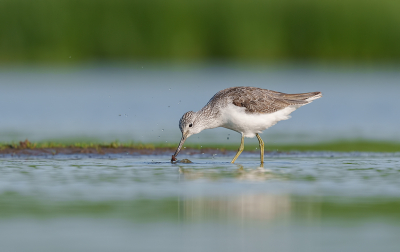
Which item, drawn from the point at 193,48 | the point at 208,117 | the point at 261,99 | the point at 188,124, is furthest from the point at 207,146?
the point at 193,48

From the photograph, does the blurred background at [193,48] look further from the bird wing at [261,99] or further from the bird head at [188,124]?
the bird head at [188,124]

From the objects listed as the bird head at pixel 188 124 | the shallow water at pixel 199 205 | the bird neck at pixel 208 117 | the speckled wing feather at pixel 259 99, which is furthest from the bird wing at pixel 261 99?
the shallow water at pixel 199 205

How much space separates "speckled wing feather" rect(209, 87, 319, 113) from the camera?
1277cm

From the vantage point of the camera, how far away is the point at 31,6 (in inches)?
1259

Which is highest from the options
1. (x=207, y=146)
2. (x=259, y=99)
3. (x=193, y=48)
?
(x=193, y=48)

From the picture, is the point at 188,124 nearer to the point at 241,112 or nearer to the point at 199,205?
the point at 241,112

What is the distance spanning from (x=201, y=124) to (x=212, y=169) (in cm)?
143

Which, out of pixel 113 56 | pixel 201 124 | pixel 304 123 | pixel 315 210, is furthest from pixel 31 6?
pixel 315 210

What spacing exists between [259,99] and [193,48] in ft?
66.1

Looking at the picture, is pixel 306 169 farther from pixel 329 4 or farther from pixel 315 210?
pixel 329 4

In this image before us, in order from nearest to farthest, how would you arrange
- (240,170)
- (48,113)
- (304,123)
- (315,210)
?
(315,210)
(240,170)
(304,123)
(48,113)

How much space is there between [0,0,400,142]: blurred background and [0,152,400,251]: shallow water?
41.8 ft

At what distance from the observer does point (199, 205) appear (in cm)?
848

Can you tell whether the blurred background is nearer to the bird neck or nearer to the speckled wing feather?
the speckled wing feather
